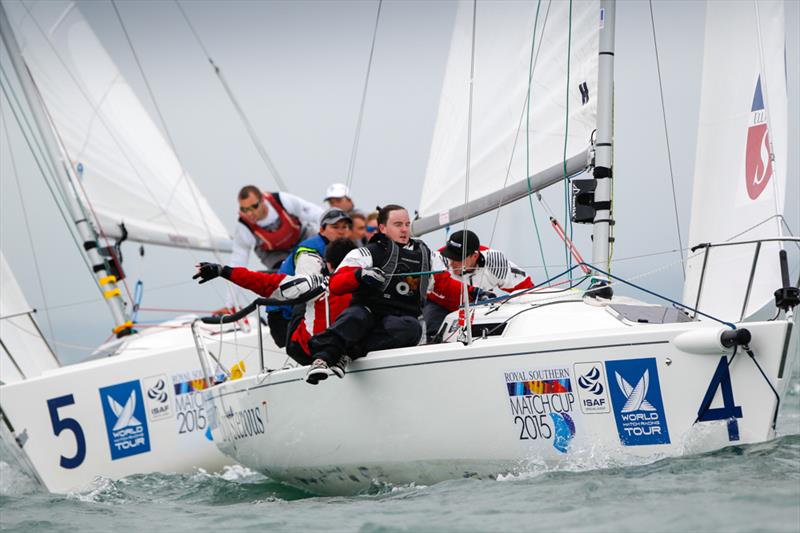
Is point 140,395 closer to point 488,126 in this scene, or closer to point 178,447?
point 178,447

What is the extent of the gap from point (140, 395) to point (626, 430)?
4011mm

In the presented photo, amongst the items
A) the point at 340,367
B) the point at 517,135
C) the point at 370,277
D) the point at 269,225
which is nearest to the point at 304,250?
the point at 370,277

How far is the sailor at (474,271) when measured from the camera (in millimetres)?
5762

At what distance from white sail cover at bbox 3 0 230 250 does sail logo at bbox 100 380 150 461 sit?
9.62 ft

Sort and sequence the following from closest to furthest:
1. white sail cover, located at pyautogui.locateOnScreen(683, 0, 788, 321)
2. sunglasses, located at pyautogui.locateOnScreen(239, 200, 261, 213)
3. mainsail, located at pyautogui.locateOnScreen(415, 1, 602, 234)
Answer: white sail cover, located at pyautogui.locateOnScreen(683, 0, 788, 321) → mainsail, located at pyautogui.locateOnScreen(415, 1, 602, 234) → sunglasses, located at pyautogui.locateOnScreen(239, 200, 261, 213)

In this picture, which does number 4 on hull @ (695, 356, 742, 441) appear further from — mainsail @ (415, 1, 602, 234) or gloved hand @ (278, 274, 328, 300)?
mainsail @ (415, 1, 602, 234)

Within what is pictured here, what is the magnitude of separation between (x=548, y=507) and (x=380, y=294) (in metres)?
1.64

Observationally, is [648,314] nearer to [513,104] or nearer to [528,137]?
[528,137]

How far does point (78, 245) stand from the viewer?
9406 millimetres

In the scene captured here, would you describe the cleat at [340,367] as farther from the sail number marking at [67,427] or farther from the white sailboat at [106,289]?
the sail number marking at [67,427]

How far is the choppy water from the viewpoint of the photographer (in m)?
3.58

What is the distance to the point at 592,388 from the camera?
4.36 m

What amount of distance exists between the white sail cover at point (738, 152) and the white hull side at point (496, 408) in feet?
3.23

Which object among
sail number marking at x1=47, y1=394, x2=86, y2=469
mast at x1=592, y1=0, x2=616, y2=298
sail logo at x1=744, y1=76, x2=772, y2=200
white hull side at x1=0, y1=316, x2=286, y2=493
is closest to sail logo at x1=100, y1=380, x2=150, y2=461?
white hull side at x1=0, y1=316, x2=286, y2=493
